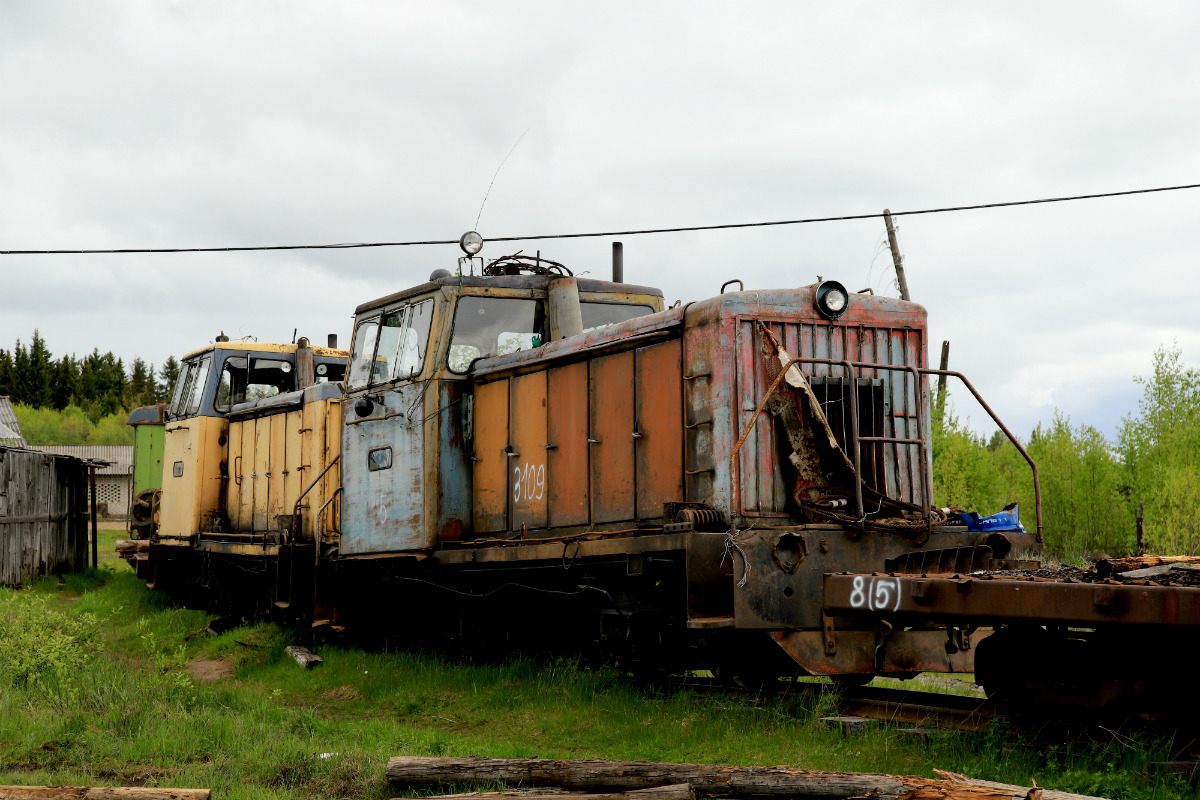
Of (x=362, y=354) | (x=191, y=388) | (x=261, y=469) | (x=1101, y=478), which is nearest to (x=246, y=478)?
(x=261, y=469)

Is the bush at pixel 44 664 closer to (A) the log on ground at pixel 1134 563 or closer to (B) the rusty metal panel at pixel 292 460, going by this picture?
(B) the rusty metal panel at pixel 292 460

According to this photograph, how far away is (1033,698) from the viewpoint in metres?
5.84

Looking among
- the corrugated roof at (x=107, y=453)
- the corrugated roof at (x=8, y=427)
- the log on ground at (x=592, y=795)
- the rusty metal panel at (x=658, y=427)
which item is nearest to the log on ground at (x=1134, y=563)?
the log on ground at (x=592, y=795)

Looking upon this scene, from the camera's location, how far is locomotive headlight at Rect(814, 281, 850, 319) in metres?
7.65

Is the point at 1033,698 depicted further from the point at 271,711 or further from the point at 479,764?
the point at 271,711

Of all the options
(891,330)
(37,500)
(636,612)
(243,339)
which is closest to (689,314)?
(891,330)

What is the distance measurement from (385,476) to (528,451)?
1821 mm

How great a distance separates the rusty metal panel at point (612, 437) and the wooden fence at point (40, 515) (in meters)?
14.7

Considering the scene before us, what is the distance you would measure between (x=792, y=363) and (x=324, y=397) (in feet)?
23.5

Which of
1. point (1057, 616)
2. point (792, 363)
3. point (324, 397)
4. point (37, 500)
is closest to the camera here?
point (1057, 616)

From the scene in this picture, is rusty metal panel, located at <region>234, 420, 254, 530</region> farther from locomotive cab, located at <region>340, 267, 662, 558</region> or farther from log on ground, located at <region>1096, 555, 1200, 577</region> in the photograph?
log on ground, located at <region>1096, 555, 1200, 577</region>

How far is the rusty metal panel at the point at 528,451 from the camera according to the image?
30.2ft

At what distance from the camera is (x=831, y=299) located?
767cm

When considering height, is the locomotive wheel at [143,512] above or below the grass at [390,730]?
above
